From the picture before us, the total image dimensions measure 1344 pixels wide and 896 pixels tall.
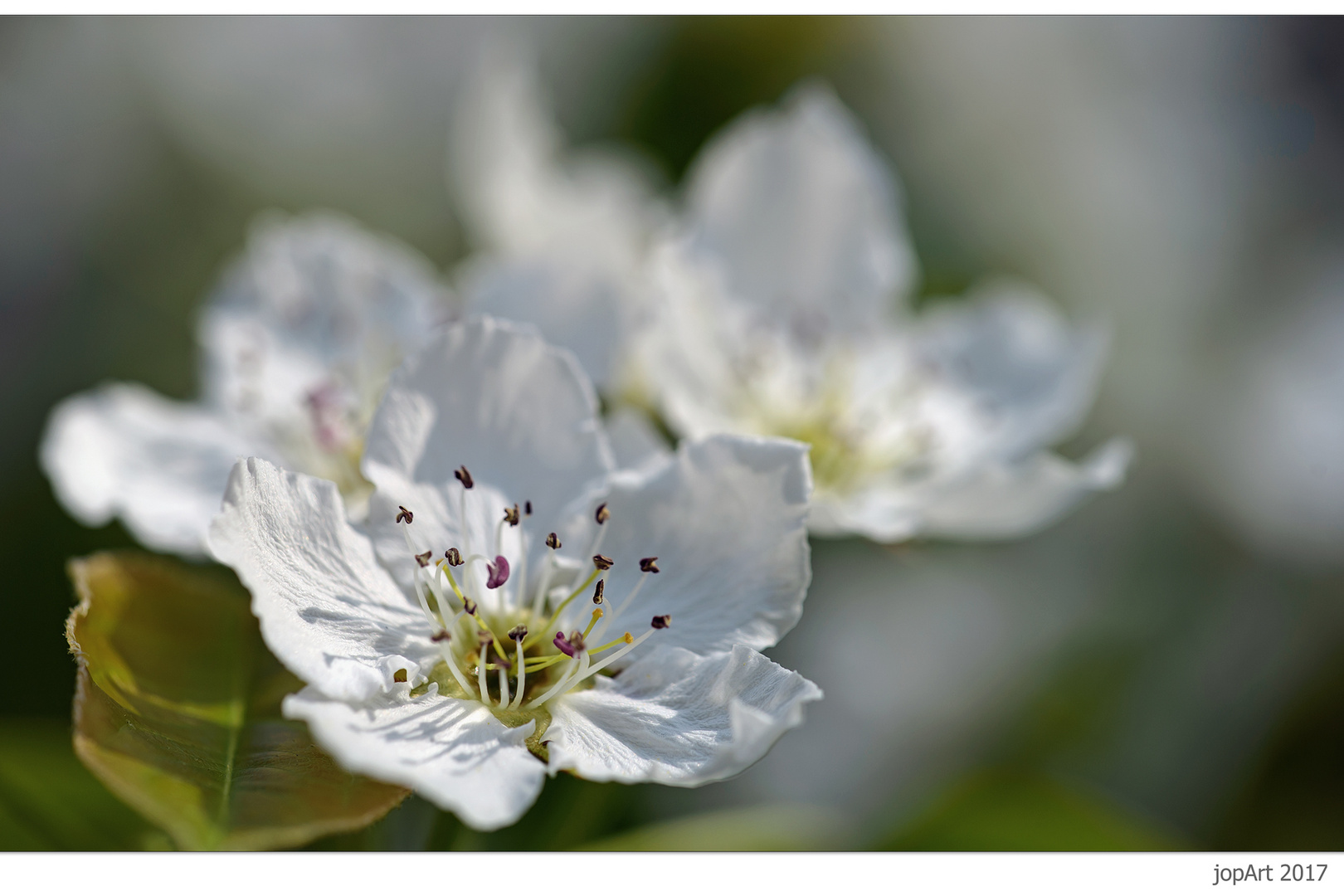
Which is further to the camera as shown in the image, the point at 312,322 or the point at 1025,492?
the point at 312,322

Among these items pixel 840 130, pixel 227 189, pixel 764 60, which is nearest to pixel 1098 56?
pixel 764 60

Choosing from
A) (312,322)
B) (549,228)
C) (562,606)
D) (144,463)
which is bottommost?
(562,606)

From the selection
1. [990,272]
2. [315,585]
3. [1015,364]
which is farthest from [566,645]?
[990,272]

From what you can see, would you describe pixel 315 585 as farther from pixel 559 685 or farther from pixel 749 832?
pixel 749 832

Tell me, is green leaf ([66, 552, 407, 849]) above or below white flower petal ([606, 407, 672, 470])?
below

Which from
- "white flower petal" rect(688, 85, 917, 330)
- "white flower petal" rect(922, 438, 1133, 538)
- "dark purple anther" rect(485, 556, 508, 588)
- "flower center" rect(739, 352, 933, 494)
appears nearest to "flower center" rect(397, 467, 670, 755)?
"dark purple anther" rect(485, 556, 508, 588)

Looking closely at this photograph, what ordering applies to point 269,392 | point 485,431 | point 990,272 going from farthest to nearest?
point 990,272 → point 269,392 → point 485,431

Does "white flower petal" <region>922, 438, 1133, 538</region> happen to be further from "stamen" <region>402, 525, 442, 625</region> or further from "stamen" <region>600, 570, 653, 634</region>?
"stamen" <region>402, 525, 442, 625</region>
